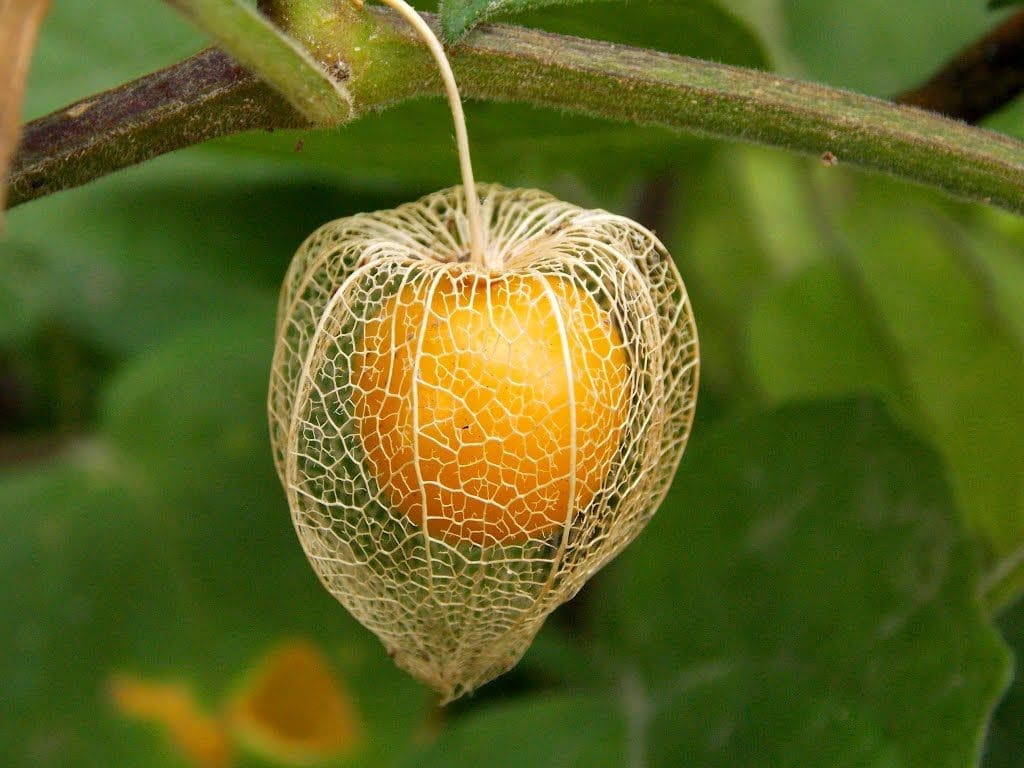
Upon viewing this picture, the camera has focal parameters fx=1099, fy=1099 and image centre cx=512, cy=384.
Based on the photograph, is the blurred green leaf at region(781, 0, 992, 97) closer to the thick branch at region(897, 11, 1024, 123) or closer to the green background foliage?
the green background foliage

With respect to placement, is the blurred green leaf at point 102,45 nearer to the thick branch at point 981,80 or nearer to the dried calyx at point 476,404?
the dried calyx at point 476,404

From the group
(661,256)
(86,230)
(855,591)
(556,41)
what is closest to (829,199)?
(855,591)

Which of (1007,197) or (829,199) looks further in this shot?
(829,199)

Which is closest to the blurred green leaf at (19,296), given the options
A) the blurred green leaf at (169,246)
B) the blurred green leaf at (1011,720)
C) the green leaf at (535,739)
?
the blurred green leaf at (169,246)

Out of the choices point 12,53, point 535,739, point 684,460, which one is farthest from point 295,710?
point 12,53

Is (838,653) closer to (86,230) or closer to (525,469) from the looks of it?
(525,469)

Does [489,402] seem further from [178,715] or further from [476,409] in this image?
[178,715]

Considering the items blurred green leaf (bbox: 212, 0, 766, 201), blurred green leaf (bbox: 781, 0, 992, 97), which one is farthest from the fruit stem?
blurred green leaf (bbox: 781, 0, 992, 97)
